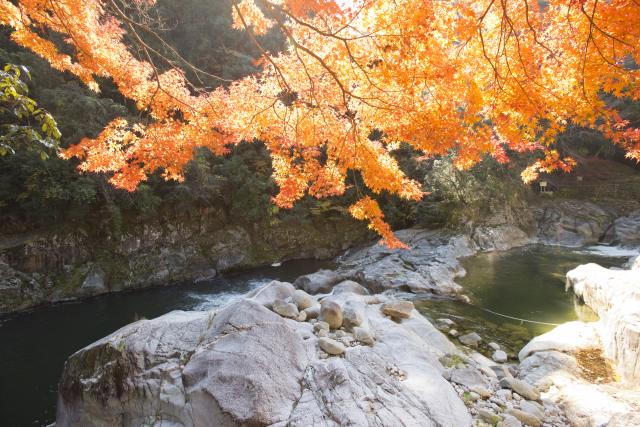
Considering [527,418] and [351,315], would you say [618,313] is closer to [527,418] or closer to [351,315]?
[527,418]

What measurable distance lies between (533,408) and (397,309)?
216 cm

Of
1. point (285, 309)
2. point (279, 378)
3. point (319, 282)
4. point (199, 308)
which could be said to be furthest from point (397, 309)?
point (199, 308)

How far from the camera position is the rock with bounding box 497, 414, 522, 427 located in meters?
3.30

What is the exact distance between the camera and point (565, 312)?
7.48 m

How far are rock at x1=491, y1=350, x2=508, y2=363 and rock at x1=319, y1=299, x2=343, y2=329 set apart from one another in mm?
2840

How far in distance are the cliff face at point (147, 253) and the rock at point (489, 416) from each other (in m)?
10.2

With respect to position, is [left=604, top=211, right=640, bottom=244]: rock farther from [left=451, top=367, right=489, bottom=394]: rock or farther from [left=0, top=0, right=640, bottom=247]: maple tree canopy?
[left=451, top=367, right=489, bottom=394]: rock

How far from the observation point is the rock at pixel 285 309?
451 centimetres

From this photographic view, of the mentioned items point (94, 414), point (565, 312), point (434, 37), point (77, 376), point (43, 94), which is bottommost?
point (565, 312)

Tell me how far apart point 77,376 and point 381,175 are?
16.8ft

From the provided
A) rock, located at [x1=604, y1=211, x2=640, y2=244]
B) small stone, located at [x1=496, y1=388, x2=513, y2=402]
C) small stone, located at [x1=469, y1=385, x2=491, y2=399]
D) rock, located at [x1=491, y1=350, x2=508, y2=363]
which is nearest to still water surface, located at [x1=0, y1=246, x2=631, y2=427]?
rock, located at [x1=491, y1=350, x2=508, y2=363]

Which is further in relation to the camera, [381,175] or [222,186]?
[222,186]

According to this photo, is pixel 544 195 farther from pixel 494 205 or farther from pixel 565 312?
pixel 565 312

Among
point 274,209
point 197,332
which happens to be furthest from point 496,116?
point 274,209
